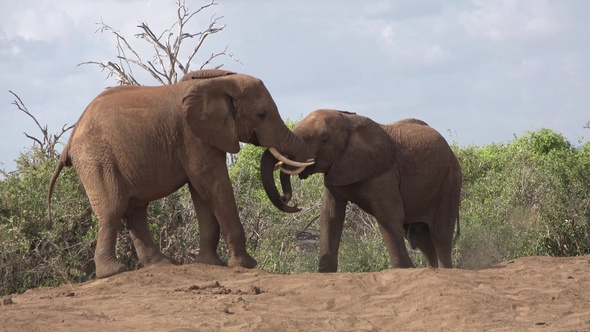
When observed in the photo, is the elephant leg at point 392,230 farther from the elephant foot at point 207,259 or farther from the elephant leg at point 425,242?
the elephant foot at point 207,259

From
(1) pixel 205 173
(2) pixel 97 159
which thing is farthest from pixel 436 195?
(2) pixel 97 159

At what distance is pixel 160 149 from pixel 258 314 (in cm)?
274

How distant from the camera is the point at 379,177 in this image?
37.7 feet

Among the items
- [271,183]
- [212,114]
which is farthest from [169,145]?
[271,183]

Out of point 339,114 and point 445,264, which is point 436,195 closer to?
point 445,264

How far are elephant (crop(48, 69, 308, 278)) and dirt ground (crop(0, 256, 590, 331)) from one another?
60 centimetres

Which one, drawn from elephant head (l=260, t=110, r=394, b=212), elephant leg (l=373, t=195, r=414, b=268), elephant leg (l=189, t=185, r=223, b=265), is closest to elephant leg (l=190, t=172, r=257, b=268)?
elephant leg (l=189, t=185, r=223, b=265)

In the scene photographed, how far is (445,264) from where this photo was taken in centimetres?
1228

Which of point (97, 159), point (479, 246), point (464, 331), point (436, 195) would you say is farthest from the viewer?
point (479, 246)

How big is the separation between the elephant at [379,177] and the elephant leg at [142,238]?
1259 millimetres

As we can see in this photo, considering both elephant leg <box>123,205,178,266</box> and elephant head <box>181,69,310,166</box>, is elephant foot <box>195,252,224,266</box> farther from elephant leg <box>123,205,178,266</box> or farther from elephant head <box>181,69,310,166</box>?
elephant head <box>181,69,310,166</box>

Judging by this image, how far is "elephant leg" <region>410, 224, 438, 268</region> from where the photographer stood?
12.6 metres

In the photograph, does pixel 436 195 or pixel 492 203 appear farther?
pixel 492 203

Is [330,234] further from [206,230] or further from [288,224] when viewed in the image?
[288,224]
